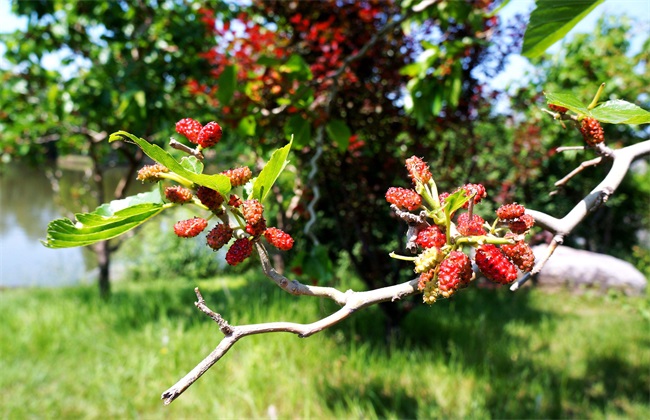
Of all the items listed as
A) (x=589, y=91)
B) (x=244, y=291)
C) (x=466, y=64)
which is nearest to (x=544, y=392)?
(x=466, y=64)

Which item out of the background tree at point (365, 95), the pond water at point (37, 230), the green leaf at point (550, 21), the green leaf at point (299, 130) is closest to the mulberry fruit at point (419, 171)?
the green leaf at point (550, 21)

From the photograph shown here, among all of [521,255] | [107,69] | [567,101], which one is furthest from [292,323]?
[107,69]

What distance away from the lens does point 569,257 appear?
5.18 metres

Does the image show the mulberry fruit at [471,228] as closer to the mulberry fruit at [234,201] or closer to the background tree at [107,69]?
the mulberry fruit at [234,201]

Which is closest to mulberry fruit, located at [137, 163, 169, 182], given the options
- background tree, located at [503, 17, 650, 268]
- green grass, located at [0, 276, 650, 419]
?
green grass, located at [0, 276, 650, 419]

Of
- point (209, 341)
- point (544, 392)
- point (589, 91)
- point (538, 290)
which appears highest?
point (589, 91)

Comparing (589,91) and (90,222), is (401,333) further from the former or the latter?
(90,222)

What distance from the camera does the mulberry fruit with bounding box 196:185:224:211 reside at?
1.59 ft

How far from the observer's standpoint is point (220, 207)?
495 millimetres

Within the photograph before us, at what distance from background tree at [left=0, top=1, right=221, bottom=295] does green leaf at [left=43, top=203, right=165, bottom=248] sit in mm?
1901

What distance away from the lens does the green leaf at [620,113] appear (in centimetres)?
51

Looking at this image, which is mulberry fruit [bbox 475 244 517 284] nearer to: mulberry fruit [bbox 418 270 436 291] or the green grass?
mulberry fruit [bbox 418 270 436 291]

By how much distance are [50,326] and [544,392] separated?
129 inches

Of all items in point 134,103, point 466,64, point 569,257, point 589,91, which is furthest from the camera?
point 569,257
